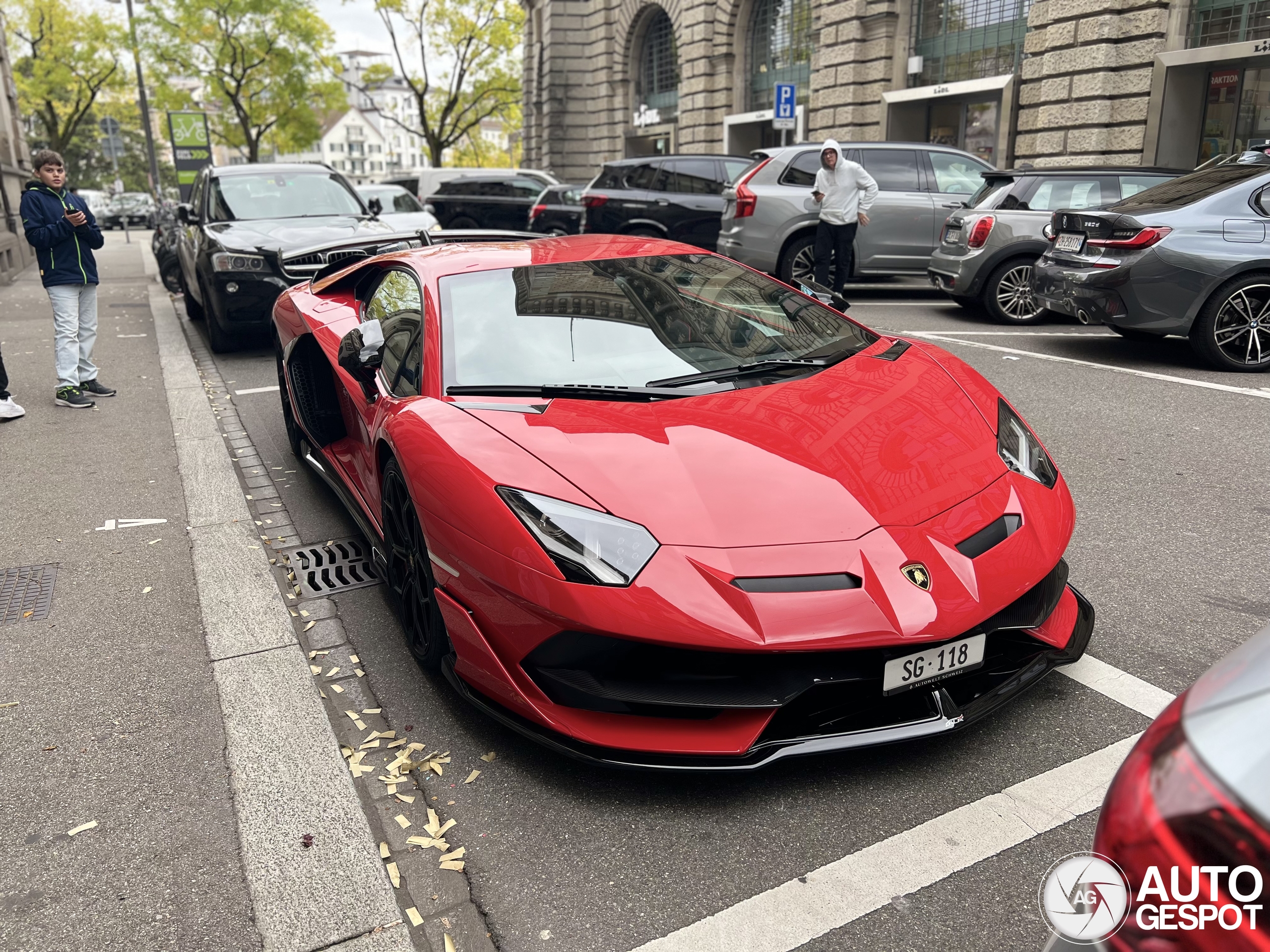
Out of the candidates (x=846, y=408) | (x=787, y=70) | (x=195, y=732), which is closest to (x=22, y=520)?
(x=195, y=732)

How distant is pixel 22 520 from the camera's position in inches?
199

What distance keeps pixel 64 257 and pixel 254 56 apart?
129 ft

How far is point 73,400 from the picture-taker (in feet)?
24.7

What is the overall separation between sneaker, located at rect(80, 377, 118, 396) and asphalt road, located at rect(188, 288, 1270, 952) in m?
4.03

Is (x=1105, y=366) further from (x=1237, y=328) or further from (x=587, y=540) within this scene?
(x=587, y=540)

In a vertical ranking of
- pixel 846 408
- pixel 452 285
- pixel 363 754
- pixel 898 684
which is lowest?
pixel 363 754

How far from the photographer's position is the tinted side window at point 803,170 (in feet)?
40.6

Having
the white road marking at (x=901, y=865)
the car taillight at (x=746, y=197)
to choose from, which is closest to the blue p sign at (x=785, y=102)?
the car taillight at (x=746, y=197)

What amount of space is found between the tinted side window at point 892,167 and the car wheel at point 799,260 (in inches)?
47.7

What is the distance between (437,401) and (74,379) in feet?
18.2

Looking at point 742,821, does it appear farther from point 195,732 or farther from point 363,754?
point 195,732

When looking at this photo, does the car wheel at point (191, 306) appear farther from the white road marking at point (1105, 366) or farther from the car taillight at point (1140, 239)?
the car taillight at point (1140, 239)

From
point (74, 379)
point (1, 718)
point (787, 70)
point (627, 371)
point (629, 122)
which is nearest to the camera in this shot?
point (1, 718)

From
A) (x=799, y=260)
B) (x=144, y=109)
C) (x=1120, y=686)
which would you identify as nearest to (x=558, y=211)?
(x=799, y=260)
